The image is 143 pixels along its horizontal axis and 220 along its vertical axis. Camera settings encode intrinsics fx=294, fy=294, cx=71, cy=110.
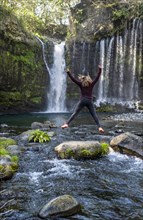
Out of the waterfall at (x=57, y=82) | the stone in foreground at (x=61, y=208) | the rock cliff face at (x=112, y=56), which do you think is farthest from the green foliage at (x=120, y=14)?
the stone in foreground at (x=61, y=208)

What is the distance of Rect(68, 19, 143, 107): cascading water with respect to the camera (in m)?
37.2

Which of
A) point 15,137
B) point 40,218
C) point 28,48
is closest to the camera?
point 40,218

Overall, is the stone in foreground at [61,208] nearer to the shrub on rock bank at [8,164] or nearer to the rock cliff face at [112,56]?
the shrub on rock bank at [8,164]

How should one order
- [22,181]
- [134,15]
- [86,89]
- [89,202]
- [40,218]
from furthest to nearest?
1. [134,15]
2. [86,89]
3. [22,181]
4. [89,202]
5. [40,218]

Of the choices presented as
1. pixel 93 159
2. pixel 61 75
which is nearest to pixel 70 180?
pixel 93 159

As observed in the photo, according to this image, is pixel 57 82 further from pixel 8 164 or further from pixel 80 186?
pixel 80 186

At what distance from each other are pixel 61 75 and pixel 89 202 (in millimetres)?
30357

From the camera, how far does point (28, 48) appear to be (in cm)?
3309

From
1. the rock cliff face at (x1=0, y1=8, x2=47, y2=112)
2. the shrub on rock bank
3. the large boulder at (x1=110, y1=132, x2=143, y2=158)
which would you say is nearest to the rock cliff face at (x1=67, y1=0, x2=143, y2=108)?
the rock cliff face at (x1=0, y1=8, x2=47, y2=112)

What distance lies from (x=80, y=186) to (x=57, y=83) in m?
28.7

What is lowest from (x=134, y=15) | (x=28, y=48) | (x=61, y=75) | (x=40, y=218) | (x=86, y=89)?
(x=40, y=218)

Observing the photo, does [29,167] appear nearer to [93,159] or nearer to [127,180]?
[93,159]

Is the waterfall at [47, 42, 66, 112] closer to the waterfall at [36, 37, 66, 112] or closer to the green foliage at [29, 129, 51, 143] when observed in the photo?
the waterfall at [36, 37, 66, 112]

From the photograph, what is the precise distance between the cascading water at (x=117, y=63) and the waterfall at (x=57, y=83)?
2129mm
